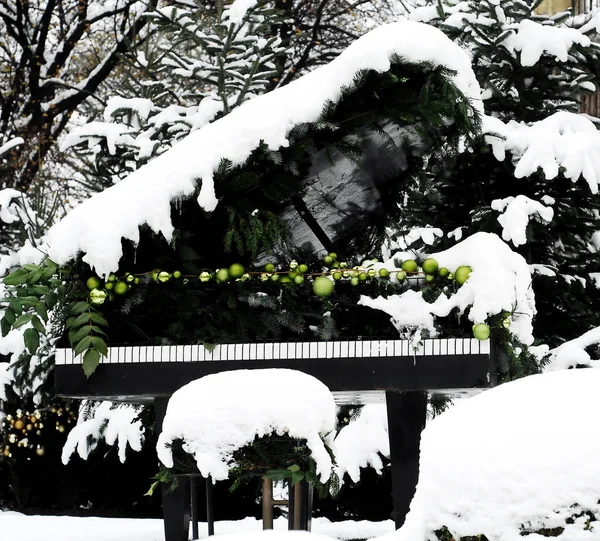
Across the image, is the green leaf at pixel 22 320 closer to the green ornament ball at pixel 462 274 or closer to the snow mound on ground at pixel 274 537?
the green ornament ball at pixel 462 274

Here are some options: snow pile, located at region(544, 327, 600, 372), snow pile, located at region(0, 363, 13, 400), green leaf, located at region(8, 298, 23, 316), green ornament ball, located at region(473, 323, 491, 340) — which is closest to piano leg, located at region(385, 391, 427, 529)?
green ornament ball, located at region(473, 323, 491, 340)

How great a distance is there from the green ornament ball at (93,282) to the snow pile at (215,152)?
11 cm

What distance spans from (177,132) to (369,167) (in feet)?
14.4

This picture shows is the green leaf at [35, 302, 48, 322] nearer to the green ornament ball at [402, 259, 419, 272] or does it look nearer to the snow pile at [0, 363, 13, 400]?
the green ornament ball at [402, 259, 419, 272]

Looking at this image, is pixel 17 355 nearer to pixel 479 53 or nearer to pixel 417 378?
pixel 479 53

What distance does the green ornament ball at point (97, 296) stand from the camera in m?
4.24

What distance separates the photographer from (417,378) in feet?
13.7

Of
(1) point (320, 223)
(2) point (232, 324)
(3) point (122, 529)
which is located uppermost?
(1) point (320, 223)

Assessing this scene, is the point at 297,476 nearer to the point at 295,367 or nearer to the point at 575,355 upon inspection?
the point at 295,367

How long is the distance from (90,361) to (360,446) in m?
4.33

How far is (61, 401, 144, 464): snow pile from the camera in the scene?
8.47 m

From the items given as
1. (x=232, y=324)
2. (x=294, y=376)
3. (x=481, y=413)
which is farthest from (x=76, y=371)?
(x=481, y=413)

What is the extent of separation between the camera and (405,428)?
14.9 ft

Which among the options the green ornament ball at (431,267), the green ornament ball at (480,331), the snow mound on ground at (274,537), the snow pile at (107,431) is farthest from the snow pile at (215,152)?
the snow pile at (107,431)
